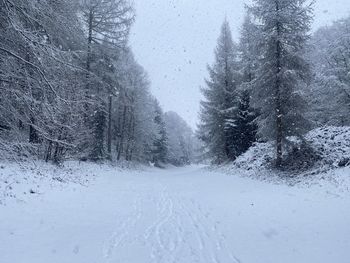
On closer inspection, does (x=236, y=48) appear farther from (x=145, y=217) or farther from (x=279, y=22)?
(x=145, y=217)

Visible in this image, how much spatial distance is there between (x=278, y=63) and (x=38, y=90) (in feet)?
47.5

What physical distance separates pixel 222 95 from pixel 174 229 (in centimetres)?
2759

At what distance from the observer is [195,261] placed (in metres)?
5.93

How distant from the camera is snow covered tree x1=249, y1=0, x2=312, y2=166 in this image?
63.4 feet

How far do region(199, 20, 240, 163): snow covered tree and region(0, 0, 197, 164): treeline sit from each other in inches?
335

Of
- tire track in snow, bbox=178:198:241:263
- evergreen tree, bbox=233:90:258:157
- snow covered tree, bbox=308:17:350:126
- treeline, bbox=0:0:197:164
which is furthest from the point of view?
evergreen tree, bbox=233:90:258:157

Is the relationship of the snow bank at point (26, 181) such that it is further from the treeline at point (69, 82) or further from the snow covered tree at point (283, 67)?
the snow covered tree at point (283, 67)

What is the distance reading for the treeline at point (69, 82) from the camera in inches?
347

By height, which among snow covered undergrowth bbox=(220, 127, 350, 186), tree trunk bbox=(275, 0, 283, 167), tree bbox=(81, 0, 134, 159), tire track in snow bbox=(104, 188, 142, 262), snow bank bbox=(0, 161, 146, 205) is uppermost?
tree bbox=(81, 0, 134, 159)

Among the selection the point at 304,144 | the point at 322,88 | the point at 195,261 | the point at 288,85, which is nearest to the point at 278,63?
the point at 288,85

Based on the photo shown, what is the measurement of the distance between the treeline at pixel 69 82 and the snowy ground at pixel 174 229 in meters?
2.18

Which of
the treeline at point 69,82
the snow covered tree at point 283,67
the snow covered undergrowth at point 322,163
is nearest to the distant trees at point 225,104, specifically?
the snow covered undergrowth at point 322,163

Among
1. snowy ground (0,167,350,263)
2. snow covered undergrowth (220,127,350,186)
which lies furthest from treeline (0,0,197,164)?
snow covered undergrowth (220,127,350,186)

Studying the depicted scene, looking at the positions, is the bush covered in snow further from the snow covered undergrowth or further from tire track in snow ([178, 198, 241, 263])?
tire track in snow ([178, 198, 241, 263])
